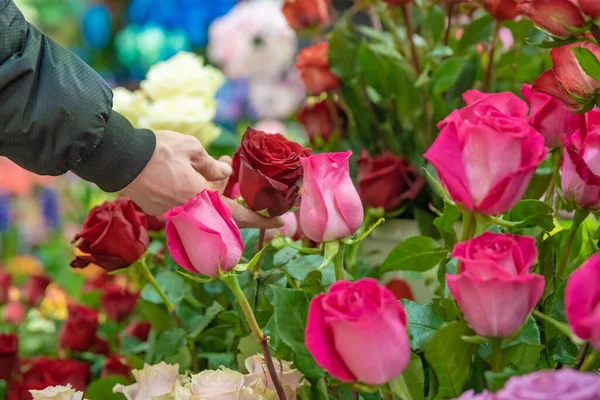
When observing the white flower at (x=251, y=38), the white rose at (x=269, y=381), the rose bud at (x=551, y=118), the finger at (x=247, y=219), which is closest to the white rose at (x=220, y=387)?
the white rose at (x=269, y=381)

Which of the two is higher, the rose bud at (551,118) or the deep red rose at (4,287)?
the rose bud at (551,118)

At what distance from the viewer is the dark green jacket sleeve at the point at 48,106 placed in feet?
1.57

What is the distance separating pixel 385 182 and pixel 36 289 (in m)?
0.48

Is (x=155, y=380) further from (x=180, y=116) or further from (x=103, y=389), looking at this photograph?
(x=180, y=116)

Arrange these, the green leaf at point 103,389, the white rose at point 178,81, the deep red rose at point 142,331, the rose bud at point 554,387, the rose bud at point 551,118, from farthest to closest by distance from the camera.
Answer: the white rose at point 178,81 < the deep red rose at point 142,331 < the green leaf at point 103,389 < the rose bud at point 551,118 < the rose bud at point 554,387

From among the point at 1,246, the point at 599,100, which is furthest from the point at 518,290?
the point at 1,246

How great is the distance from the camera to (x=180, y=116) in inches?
30.1

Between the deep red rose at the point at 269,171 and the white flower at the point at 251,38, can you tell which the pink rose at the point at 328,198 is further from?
the white flower at the point at 251,38

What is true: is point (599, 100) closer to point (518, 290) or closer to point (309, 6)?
point (518, 290)

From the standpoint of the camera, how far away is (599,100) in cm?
43

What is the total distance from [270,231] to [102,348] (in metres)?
0.30

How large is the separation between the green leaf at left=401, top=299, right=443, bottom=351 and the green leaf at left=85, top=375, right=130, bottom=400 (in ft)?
0.95

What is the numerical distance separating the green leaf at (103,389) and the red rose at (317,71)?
0.38 metres

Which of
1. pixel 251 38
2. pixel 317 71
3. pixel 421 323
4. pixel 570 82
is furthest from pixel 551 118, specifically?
pixel 251 38
